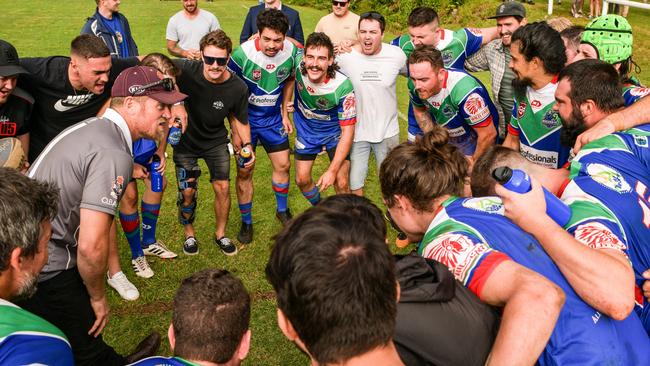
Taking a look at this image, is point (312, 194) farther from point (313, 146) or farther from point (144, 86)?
point (144, 86)

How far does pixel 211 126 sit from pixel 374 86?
6.36ft

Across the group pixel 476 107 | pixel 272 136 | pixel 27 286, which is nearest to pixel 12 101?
pixel 272 136

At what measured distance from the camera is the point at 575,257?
2189 millimetres


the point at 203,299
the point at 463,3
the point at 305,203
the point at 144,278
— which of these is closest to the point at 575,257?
the point at 203,299

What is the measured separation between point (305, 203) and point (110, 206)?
4.03 meters

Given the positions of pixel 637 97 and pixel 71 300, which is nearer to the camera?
pixel 71 300

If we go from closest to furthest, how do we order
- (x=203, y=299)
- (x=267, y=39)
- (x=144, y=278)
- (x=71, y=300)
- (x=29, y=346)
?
(x=29, y=346), (x=203, y=299), (x=71, y=300), (x=144, y=278), (x=267, y=39)

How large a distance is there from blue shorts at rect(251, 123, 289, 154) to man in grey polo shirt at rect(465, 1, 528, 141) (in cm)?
258

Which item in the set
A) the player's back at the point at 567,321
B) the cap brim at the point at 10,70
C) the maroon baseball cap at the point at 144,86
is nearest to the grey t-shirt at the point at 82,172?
the maroon baseball cap at the point at 144,86

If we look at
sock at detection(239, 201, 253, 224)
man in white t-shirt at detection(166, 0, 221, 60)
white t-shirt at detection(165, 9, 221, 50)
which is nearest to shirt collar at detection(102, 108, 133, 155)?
sock at detection(239, 201, 253, 224)

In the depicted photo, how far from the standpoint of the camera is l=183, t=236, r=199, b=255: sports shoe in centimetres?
583

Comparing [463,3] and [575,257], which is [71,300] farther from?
[463,3]

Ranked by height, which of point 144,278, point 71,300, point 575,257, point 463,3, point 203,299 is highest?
point 575,257

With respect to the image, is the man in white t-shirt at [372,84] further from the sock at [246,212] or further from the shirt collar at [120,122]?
the shirt collar at [120,122]
